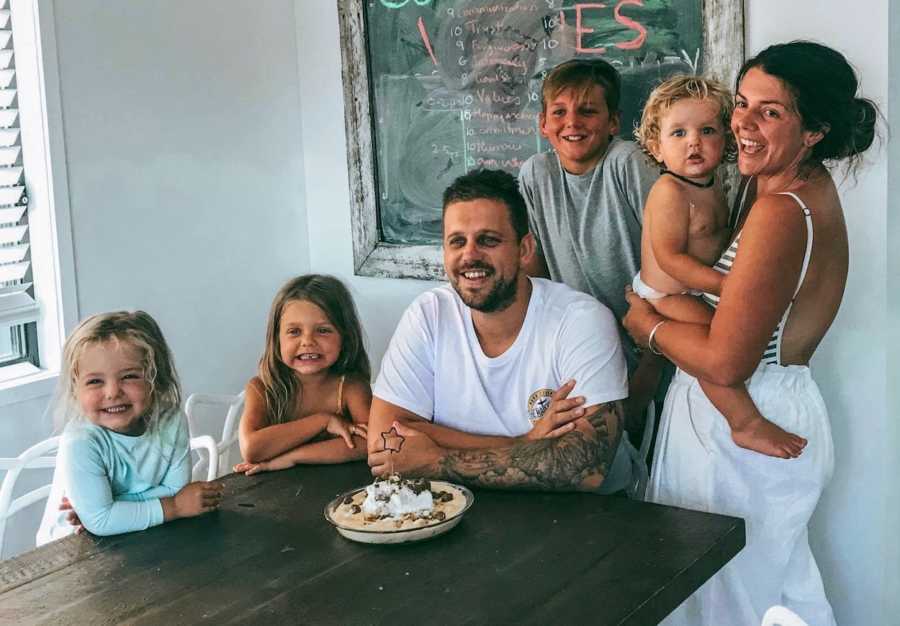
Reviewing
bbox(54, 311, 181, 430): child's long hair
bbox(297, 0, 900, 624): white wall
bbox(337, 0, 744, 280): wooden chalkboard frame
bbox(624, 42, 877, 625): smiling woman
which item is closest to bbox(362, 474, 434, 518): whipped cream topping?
bbox(54, 311, 181, 430): child's long hair

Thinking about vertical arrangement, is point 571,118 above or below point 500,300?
above

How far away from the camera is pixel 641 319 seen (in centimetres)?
255

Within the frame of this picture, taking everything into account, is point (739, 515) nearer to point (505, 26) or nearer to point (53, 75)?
point (505, 26)

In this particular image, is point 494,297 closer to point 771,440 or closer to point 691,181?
point 691,181

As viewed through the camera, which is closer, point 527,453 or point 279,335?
point 527,453

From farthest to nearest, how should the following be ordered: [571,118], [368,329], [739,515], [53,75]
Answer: [368,329]
[53,75]
[571,118]
[739,515]

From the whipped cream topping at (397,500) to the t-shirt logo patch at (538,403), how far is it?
17.2 inches

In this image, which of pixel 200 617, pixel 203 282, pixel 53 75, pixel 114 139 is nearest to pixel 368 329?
pixel 203 282

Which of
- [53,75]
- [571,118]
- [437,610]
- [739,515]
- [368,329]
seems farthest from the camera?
[368,329]

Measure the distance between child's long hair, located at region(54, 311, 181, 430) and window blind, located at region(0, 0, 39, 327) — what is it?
979 mm

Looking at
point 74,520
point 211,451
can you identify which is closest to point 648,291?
point 211,451

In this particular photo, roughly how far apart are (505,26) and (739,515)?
5.34ft

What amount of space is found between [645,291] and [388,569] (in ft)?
3.46

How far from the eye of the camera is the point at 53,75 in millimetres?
3133
